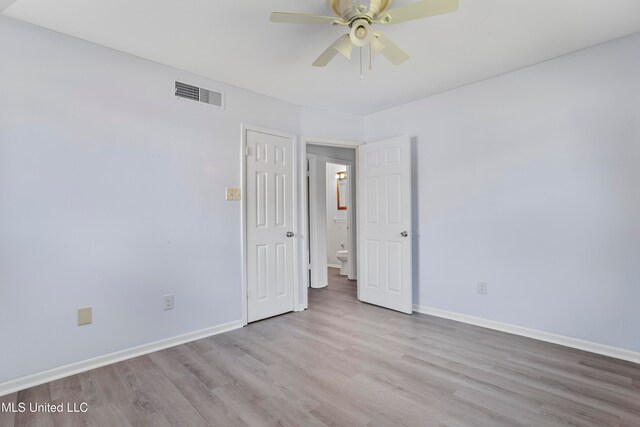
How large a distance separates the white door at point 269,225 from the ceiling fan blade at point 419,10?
1.90m

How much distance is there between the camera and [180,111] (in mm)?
2844

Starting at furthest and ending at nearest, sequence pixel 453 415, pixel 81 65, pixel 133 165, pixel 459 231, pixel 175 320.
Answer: pixel 459 231 → pixel 175 320 → pixel 133 165 → pixel 81 65 → pixel 453 415

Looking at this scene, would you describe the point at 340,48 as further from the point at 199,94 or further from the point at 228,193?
the point at 228,193

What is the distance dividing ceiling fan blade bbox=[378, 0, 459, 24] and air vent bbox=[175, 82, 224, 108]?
1811mm

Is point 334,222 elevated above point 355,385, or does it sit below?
above

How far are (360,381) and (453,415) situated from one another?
598 millimetres

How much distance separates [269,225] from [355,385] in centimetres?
188

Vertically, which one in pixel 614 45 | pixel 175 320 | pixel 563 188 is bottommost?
pixel 175 320

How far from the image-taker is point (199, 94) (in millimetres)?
2959

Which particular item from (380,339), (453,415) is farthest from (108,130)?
(453,415)

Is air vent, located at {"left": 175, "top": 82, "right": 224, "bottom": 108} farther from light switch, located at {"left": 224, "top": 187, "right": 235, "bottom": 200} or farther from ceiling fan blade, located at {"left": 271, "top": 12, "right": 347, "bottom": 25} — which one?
ceiling fan blade, located at {"left": 271, "top": 12, "right": 347, "bottom": 25}

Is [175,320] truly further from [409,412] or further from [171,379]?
[409,412]

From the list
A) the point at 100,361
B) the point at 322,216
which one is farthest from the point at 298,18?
the point at 322,216

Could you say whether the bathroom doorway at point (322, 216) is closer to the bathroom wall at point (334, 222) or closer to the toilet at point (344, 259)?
the toilet at point (344, 259)
